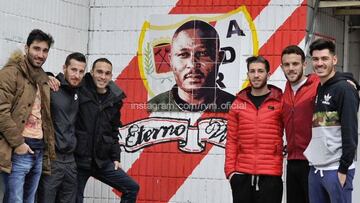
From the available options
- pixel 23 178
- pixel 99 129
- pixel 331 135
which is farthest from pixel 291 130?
pixel 23 178

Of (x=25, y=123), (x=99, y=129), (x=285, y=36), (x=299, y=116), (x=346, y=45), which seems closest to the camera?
(x=299, y=116)

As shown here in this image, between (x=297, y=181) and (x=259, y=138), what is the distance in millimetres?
498

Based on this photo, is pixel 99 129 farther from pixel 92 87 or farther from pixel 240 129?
pixel 240 129

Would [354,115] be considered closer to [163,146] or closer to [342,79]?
[342,79]

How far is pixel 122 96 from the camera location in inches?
291

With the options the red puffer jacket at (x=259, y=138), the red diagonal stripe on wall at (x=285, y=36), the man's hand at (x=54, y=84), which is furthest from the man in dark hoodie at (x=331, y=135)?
the man's hand at (x=54, y=84)

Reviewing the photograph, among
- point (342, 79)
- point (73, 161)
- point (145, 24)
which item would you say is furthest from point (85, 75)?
point (342, 79)

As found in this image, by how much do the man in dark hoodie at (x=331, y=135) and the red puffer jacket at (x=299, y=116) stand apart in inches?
7.7

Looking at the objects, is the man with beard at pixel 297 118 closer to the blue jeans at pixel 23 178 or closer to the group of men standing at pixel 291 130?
the group of men standing at pixel 291 130

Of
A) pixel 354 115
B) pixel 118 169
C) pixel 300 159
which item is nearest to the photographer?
pixel 354 115

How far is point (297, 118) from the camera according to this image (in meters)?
6.04

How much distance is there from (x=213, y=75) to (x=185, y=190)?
1382mm

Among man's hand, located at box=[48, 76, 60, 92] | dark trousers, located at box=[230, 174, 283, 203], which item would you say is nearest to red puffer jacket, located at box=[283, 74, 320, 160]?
dark trousers, located at box=[230, 174, 283, 203]

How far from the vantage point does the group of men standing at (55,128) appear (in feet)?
20.9
